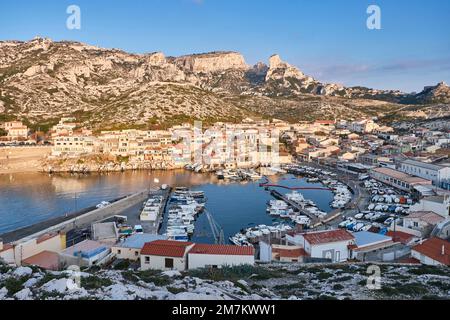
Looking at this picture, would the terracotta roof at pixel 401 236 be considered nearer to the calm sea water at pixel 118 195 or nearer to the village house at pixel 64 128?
the calm sea water at pixel 118 195

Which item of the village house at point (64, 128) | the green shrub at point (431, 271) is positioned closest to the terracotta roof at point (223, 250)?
the green shrub at point (431, 271)

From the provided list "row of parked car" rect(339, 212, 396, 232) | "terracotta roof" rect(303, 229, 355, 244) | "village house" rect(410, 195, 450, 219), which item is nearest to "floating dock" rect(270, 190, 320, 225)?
"row of parked car" rect(339, 212, 396, 232)

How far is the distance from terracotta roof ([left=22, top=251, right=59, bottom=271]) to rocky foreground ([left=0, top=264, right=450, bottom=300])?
3473mm

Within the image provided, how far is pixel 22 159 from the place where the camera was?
3381cm

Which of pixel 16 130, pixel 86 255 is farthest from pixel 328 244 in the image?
pixel 16 130

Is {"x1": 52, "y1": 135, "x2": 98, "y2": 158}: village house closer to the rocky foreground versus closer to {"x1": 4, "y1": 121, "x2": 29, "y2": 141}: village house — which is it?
{"x1": 4, "y1": 121, "x2": 29, "y2": 141}: village house

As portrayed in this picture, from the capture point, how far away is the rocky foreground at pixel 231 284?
4434 millimetres

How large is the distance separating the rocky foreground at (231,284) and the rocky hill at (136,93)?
41047mm

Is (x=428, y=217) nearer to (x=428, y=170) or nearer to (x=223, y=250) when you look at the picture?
(x=223, y=250)

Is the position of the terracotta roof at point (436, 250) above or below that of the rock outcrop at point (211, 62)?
below

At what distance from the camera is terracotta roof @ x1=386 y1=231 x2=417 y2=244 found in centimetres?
1241

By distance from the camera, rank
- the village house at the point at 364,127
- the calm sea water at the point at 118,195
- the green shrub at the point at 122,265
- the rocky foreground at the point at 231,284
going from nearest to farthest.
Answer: the rocky foreground at the point at 231,284 → the green shrub at the point at 122,265 → the calm sea water at the point at 118,195 → the village house at the point at 364,127
